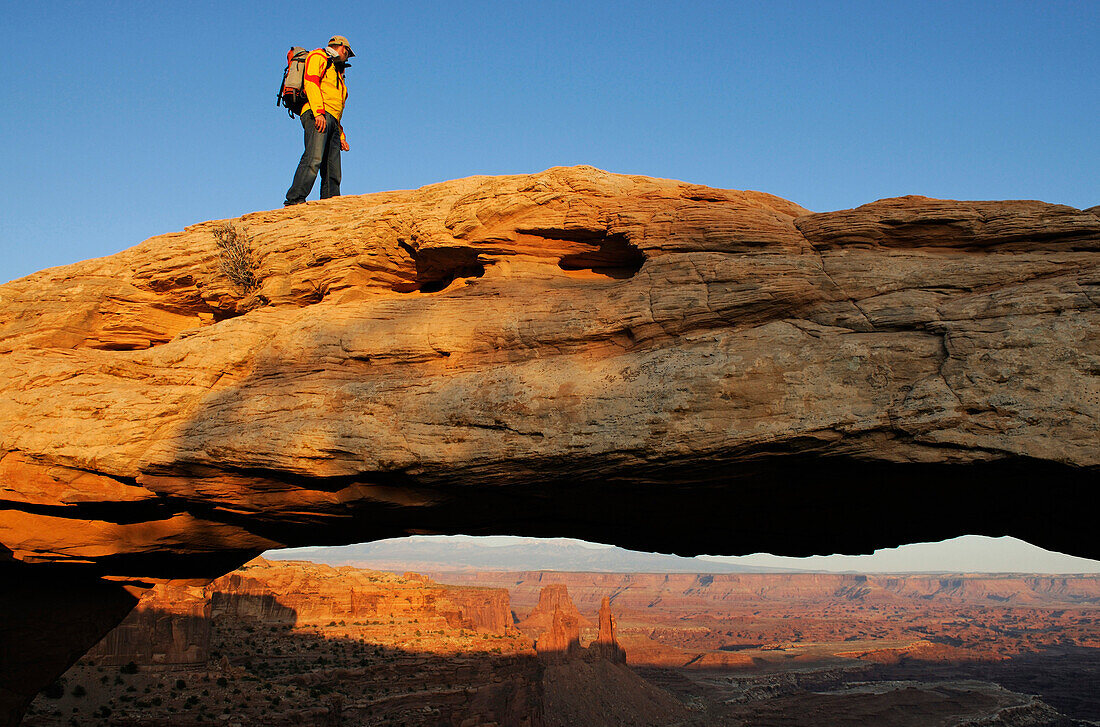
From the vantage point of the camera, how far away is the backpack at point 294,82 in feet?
46.1

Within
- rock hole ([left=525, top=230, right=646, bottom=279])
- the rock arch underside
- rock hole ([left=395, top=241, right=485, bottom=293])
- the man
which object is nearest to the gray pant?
the man

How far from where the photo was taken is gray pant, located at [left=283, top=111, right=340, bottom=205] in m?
13.5

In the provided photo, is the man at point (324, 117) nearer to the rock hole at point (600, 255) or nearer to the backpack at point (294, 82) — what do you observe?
the backpack at point (294, 82)

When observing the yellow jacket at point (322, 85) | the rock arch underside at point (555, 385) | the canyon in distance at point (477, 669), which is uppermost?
the yellow jacket at point (322, 85)

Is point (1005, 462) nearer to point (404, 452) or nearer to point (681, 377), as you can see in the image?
point (681, 377)

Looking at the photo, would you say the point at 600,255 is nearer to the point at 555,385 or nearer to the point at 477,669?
the point at 555,385

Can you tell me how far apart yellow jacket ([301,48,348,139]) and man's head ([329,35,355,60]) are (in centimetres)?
18

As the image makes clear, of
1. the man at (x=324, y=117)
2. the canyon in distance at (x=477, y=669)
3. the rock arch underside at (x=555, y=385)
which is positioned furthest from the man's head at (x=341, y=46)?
the canyon in distance at (x=477, y=669)

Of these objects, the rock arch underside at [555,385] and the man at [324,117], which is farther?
the man at [324,117]

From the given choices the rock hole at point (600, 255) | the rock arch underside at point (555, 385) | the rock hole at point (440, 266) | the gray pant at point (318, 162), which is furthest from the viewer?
the gray pant at point (318, 162)

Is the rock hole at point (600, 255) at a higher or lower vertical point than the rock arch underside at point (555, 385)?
higher

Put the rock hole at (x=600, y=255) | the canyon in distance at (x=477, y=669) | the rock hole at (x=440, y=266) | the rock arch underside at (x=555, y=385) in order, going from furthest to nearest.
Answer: the canyon in distance at (x=477, y=669) < the rock hole at (x=440, y=266) < the rock hole at (x=600, y=255) < the rock arch underside at (x=555, y=385)

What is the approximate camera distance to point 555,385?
8859 mm

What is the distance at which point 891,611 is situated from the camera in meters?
179
